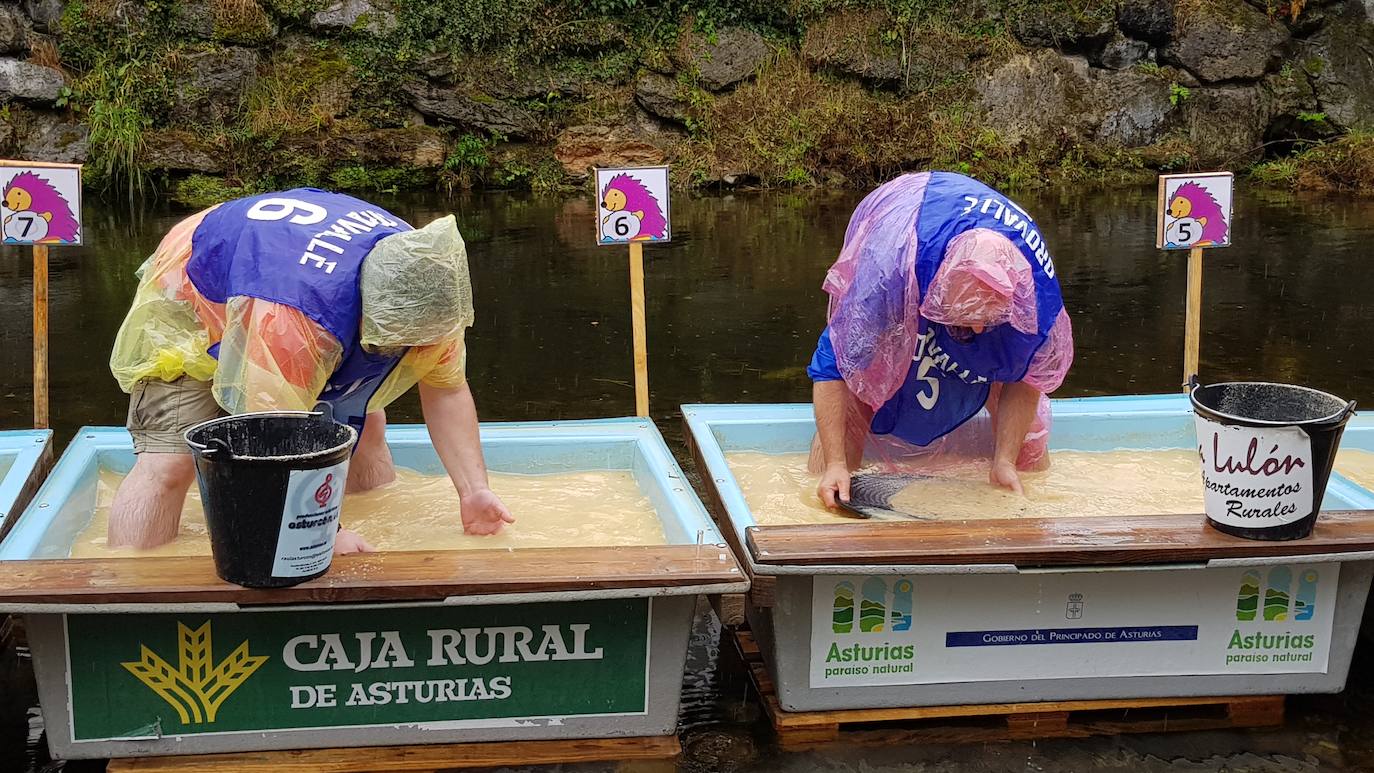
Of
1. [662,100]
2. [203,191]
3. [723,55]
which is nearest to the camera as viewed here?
[203,191]

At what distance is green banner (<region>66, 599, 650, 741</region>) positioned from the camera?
2424 millimetres

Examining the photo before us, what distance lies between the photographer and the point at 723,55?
1338 cm

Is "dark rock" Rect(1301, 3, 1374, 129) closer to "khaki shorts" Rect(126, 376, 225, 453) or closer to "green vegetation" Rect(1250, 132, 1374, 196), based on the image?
"green vegetation" Rect(1250, 132, 1374, 196)

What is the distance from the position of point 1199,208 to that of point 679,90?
31.2ft

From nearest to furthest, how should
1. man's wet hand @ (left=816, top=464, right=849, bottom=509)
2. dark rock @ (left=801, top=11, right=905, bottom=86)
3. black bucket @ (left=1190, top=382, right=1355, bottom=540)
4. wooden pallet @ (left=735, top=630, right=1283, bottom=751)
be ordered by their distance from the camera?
black bucket @ (left=1190, top=382, right=1355, bottom=540)
wooden pallet @ (left=735, top=630, right=1283, bottom=751)
man's wet hand @ (left=816, top=464, right=849, bottom=509)
dark rock @ (left=801, top=11, right=905, bottom=86)

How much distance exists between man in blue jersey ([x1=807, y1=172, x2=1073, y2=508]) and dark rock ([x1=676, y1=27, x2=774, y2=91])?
10.3m

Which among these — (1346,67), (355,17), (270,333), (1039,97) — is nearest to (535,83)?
(355,17)

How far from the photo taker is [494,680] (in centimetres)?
256

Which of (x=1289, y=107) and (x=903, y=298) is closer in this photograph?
(x=903, y=298)

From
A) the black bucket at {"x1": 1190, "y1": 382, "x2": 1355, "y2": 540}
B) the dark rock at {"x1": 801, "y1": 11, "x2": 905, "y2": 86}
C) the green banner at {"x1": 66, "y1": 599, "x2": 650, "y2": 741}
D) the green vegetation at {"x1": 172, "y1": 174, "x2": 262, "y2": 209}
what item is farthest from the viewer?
the dark rock at {"x1": 801, "y1": 11, "x2": 905, "y2": 86}

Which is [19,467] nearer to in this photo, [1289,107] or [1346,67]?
[1289,107]

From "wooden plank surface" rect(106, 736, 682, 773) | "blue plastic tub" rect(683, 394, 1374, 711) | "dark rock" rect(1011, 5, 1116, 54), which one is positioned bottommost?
"wooden plank surface" rect(106, 736, 682, 773)

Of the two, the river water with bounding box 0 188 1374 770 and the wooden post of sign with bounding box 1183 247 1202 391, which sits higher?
the wooden post of sign with bounding box 1183 247 1202 391

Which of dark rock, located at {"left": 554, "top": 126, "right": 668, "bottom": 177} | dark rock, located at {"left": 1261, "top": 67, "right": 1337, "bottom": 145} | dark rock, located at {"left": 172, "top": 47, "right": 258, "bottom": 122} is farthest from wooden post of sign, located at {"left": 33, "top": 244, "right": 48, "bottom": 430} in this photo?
dark rock, located at {"left": 1261, "top": 67, "right": 1337, "bottom": 145}
